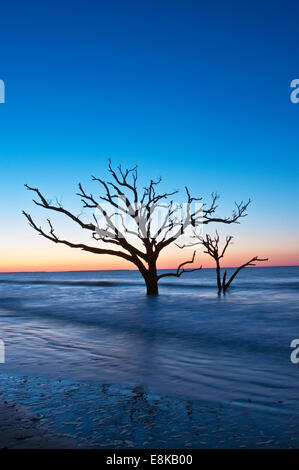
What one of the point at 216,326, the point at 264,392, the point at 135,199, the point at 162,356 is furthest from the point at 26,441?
the point at 135,199

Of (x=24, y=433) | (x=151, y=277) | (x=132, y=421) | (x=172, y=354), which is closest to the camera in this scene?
(x=24, y=433)

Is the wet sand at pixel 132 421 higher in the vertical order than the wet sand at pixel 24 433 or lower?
lower

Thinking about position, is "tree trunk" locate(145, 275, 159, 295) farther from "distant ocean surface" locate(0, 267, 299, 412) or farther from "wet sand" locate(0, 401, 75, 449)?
"wet sand" locate(0, 401, 75, 449)

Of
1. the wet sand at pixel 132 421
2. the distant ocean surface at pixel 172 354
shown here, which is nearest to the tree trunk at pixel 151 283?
Answer: the distant ocean surface at pixel 172 354

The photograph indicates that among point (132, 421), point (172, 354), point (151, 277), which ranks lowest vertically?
point (172, 354)

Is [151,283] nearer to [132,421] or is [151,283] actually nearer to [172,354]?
[172,354]

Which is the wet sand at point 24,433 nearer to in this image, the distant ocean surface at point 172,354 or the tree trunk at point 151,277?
the distant ocean surface at point 172,354

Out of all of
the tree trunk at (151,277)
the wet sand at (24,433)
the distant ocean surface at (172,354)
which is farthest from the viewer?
the tree trunk at (151,277)

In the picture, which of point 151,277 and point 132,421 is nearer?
point 132,421

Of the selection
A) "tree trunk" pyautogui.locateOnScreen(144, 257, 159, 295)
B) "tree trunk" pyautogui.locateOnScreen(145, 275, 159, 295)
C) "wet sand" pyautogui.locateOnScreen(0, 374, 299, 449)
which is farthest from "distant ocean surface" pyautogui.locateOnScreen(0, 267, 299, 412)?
"tree trunk" pyautogui.locateOnScreen(145, 275, 159, 295)

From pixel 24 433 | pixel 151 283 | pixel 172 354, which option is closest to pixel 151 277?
pixel 151 283

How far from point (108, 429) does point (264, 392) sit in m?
2.08

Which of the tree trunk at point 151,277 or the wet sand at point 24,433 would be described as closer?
the wet sand at point 24,433
